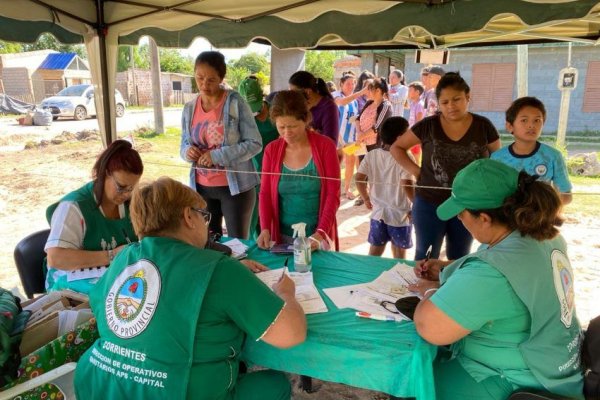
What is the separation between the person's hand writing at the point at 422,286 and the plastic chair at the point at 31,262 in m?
1.82

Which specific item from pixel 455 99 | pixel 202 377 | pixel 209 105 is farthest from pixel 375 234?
pixel 202 377

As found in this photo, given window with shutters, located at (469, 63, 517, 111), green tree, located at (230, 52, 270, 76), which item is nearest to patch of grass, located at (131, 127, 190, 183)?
window with shutters, located at (469, 63, 517, 111)

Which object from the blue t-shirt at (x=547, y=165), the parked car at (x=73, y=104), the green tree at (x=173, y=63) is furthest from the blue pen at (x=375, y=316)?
the green tree at (x=173, y=63)

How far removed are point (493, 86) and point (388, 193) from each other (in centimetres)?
1274

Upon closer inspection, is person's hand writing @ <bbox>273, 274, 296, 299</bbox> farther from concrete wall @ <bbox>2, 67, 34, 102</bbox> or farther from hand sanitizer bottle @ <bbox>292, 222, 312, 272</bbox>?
concrete wall @ <bbox>2, 67, 34, 102</bbox>

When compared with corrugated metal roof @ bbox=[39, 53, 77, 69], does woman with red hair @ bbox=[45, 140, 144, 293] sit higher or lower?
lower

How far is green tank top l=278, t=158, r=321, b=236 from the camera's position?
244cm

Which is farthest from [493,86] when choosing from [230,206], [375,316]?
[375,316]

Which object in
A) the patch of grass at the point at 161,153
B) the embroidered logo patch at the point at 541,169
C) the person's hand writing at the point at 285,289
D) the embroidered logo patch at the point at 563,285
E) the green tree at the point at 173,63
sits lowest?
the patch of grass at the point at 161,153

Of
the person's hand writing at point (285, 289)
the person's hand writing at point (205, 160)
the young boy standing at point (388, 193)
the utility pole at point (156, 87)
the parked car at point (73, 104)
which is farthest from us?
the parked car at point (73, 104)

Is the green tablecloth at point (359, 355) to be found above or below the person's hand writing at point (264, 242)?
below

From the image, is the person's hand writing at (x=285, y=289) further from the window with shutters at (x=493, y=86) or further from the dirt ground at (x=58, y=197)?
the window with shutters at (x=493, y=86)

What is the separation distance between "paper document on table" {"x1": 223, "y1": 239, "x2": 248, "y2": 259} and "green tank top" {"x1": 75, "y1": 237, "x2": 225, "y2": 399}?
0.86 metres

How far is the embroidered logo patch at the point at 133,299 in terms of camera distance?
3.99 ft
